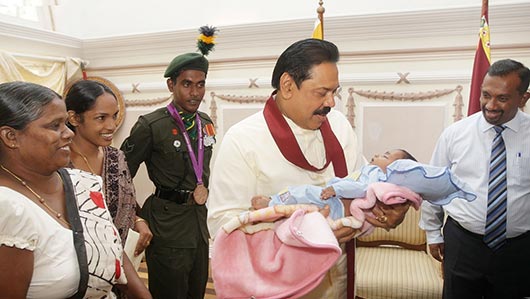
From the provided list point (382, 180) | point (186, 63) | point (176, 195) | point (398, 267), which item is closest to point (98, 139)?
point (176, 195)

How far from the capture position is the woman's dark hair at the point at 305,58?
1527 mm

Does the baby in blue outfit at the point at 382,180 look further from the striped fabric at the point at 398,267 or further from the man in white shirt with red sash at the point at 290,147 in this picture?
the striped fabric at the point at 398,267

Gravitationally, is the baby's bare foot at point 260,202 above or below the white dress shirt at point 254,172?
below

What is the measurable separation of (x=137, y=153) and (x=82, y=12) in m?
2.92

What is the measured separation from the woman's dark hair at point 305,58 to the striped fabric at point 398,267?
5.69 feet

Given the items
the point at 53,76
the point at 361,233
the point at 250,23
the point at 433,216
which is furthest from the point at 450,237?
the point at 53,76

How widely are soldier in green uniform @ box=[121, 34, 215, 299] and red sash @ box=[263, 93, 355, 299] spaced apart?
108cm

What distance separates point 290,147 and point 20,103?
3.18 ft

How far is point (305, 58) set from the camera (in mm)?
1533

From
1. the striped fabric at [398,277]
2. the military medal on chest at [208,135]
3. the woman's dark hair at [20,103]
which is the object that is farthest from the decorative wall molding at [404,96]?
the woman's dark hair at [20,103]

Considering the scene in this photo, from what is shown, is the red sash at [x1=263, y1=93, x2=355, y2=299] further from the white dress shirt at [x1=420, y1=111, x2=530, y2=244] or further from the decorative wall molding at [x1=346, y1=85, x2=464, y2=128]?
the decorative wall molding at [x1=346, y1=85, x2=464, y2=128]

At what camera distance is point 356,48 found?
11.4 feet

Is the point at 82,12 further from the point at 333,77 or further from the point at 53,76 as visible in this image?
the point at 333,77

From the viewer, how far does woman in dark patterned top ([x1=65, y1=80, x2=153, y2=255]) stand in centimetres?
188
